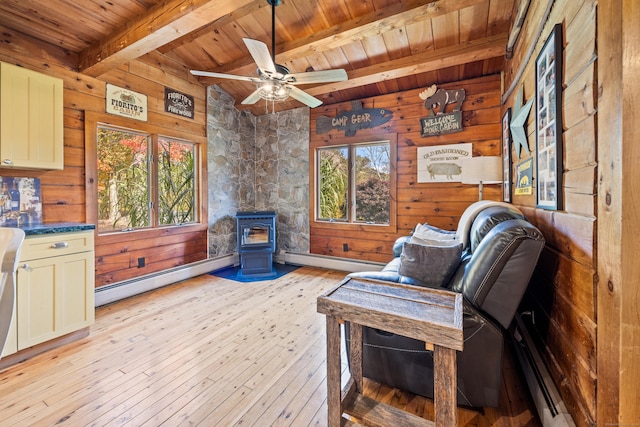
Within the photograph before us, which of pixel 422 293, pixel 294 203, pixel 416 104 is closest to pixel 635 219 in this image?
pixel 422 293

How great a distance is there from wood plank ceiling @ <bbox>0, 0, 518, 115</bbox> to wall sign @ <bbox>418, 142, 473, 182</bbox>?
933mm

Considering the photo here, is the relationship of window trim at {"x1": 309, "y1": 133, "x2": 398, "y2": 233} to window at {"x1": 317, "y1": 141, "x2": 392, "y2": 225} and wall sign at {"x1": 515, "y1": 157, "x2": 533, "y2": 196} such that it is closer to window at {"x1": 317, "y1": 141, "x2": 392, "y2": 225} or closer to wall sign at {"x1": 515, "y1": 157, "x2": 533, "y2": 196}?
window at {"x1": 317, "y1": 141, "x2": 392, "y2": 225}

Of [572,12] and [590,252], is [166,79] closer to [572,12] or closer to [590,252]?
[572,12]

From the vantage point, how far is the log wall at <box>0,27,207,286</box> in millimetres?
2760

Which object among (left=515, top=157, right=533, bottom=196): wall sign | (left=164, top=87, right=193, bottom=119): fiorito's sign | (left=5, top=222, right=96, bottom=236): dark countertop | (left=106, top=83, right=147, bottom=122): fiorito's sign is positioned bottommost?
(left=5, top=222, right=96, bottom=236): dark countertop

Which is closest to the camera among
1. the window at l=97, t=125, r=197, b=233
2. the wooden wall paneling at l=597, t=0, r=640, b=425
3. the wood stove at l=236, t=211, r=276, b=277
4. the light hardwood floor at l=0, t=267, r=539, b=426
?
the wooden wall paneling at l=597, t=0, r=640, b=425

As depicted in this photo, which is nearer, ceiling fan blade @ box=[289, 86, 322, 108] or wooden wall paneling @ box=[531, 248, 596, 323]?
wooden wall paneling @ box=[531, 248, 596, 323]

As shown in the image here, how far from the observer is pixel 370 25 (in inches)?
107

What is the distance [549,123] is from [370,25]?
1969 millimetres

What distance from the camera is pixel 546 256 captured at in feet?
5.49

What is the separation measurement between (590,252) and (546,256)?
24.9 inches

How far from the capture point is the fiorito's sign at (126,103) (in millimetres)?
3244

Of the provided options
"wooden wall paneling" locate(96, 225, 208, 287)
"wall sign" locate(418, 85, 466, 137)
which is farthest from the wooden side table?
"wooden wall paneling" locate(96, 225, 208, 287)

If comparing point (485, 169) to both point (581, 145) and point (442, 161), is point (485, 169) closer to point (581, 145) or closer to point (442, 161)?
point (442, 161)
